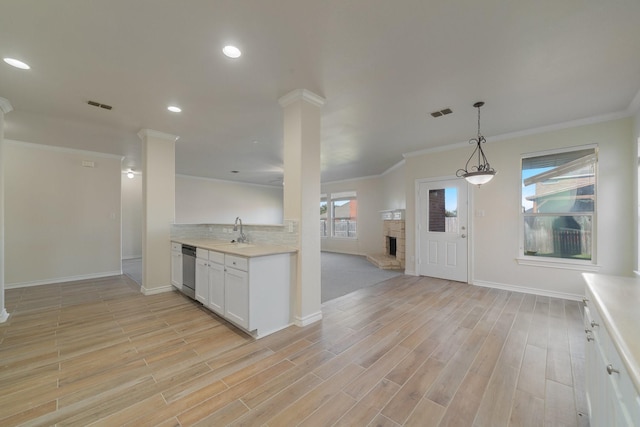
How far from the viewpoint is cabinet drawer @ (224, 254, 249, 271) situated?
2568 millimetres

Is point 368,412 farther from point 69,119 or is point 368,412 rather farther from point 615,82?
point 69,119

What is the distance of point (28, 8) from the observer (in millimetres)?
1718

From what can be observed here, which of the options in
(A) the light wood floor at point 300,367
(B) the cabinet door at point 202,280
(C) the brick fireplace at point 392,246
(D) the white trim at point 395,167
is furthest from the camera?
(D) the white trim at point 395,167

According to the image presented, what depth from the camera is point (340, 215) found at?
935 centimetres

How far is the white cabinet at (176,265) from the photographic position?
3.95 meters

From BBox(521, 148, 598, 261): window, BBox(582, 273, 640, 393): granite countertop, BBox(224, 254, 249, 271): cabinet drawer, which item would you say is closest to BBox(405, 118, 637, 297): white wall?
BBox(521, 148, 598, 261): window

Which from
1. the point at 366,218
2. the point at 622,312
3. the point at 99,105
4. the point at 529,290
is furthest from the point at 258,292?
the point at 366,218

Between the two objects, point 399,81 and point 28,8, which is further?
point 399,81

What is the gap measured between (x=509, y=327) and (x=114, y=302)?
536 cm

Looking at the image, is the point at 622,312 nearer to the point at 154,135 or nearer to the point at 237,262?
the point at 237,262

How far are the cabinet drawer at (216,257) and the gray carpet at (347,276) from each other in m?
1.70

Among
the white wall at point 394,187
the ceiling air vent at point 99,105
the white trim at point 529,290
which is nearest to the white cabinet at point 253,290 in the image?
the ceiling air vent at point 99,105

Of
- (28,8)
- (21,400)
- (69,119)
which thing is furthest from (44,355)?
(69,119)

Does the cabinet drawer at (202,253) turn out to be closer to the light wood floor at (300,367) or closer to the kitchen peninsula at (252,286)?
the kitchen peninsula at (252,286)
